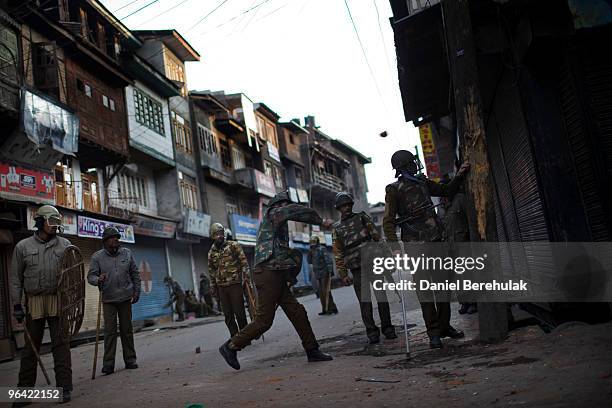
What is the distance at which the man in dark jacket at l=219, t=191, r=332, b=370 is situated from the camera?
5707mm

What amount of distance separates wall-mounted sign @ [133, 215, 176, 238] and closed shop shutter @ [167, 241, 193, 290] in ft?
4.34

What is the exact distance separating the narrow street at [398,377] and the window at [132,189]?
16.3 metres

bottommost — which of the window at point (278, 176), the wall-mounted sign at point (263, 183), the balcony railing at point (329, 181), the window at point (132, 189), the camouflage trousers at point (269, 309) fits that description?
the camouflage trousers at point (269, 309)

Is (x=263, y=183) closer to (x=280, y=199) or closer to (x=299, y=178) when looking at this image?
(x=299, y=178)

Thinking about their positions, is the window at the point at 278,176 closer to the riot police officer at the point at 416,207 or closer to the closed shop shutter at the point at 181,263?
the closed shop shutter at the point at 181,263

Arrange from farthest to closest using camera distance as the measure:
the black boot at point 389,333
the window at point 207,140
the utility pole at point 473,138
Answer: the window at point 207,140 < the black boot at point 389,333 < the utility pole at point 473,138

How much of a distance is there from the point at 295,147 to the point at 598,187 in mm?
42625

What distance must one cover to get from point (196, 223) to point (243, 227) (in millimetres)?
6527

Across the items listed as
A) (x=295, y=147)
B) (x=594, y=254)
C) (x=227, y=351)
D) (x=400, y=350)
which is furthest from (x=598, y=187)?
(x=295, y=147)

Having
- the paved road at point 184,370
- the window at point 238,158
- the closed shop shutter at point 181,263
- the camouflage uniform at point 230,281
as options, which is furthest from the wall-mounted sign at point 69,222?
the window at point 238,158

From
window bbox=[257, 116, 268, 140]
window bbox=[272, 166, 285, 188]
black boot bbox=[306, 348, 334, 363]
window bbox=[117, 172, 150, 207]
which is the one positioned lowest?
black boot bbox=[306, 348, 334, 363]

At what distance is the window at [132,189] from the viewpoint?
890 inches

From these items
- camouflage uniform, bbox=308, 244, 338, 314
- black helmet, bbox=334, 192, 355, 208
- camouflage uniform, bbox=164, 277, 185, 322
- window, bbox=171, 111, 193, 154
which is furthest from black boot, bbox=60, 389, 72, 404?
window, bbox=171, 111, 193, 154

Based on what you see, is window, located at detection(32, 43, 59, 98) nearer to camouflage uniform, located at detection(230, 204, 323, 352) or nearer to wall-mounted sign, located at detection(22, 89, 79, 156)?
wall-mounted sign, located at detection(22, 89, 79, 156)
